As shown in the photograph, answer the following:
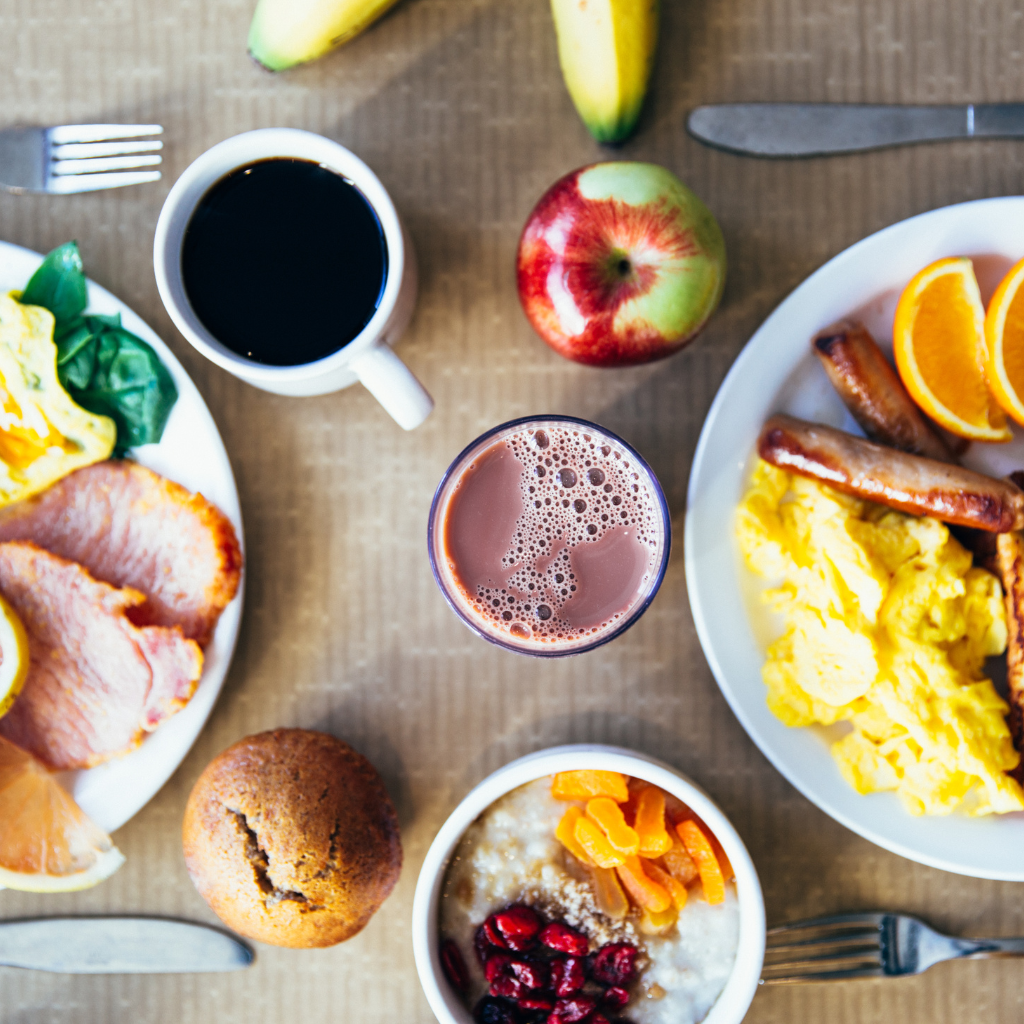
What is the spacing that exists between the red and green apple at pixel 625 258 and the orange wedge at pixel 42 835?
3.03ft

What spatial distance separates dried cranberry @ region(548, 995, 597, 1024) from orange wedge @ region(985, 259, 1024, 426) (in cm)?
91

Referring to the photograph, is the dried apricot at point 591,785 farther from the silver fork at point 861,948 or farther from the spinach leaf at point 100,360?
the spinach leaf at point 100,360

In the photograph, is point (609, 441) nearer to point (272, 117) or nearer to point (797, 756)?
point (797, 756)

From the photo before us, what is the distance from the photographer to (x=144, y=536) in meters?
1.17

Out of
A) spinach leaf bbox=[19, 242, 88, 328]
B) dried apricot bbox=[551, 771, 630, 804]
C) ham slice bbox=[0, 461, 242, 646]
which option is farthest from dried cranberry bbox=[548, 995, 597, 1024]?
spinach leaf bbox=[19, 242, 88, 328]

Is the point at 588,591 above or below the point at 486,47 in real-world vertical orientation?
below

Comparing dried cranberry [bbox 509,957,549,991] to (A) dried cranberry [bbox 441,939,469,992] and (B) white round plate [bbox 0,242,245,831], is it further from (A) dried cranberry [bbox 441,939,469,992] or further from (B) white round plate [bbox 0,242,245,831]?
(B) white round plate [bbox 0,242,245,831]

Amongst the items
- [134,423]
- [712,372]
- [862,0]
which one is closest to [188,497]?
[134,423]

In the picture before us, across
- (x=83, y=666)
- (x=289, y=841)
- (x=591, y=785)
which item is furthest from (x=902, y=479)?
(x=83, y=666)

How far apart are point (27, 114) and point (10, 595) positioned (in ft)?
2.25

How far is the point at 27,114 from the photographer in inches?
48.3

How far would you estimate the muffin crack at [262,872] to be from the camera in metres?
1.04

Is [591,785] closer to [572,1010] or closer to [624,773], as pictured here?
[624,773]

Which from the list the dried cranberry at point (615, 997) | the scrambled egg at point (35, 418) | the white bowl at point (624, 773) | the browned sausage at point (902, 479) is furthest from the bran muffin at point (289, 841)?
the browned sausage at point (902, 479)
